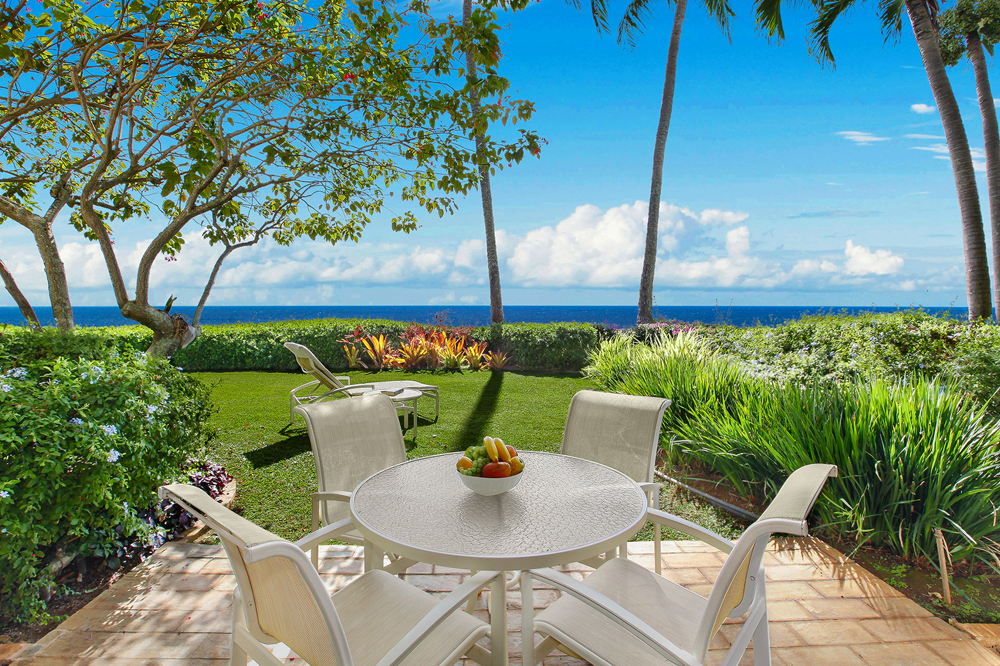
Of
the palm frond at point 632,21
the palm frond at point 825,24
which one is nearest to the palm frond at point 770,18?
the palm frond at point 825,24

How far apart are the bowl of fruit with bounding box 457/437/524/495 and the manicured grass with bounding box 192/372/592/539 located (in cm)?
188

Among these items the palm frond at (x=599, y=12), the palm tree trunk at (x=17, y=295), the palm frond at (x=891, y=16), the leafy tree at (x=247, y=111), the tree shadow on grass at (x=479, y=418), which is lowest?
the tree shadow on grass at (x=479, y=418)

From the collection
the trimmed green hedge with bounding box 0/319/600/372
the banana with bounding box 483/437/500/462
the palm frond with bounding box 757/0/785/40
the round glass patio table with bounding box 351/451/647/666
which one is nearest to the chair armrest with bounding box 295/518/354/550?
the round glass patio table with bounding box 351/451/647/666

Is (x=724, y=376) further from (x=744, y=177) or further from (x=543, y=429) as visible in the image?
(x=744, y=177)

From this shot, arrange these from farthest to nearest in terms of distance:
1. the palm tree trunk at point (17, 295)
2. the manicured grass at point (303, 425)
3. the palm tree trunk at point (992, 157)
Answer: the palm tree trunk at point (992, 157), the palm tree trunk at point (17, 295), the manicured grass at point (303, 425)

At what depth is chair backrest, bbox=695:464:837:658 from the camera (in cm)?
111

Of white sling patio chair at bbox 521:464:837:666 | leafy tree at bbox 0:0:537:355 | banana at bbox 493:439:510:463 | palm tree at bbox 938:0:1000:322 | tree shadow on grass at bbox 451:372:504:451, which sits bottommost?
tree shadow on grass at bbox 451:372:504:451

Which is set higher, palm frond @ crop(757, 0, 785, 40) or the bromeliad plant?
palm frond @ crop(757, 0, 785, 40)

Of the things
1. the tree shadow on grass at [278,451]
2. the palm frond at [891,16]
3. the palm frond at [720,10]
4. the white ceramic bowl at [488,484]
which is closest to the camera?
the white ceramic bowl at [488,484]

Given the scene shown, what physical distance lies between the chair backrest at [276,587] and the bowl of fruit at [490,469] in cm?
72

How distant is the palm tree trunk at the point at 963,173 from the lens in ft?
25.2

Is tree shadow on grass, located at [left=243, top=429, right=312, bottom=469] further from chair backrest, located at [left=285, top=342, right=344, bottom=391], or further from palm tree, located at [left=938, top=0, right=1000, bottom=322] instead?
palm tree, located at [left=938, top=0, right=1000, bottom=322]

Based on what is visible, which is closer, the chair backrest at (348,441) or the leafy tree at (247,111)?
the chair backrest at (348,441)

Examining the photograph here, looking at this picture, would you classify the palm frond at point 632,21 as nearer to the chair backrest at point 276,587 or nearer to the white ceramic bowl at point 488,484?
the white ceramic bowl at point 488,484
